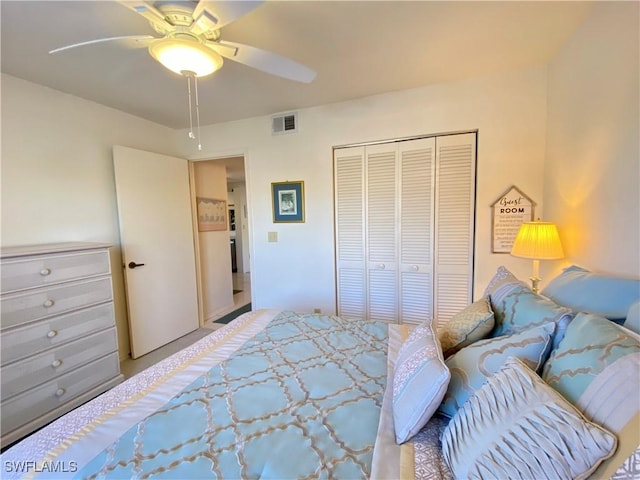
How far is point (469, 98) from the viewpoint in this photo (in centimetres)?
227

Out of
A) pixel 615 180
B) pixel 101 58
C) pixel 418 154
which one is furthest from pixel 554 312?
pixel 101 58

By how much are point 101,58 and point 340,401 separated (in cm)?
249

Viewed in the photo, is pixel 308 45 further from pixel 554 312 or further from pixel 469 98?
pixel 554 312

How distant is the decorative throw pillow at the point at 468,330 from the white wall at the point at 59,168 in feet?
9.62

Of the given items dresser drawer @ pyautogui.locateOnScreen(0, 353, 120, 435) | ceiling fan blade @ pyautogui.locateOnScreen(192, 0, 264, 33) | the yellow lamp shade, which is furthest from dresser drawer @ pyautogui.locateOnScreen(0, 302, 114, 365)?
the yellow lamp shade

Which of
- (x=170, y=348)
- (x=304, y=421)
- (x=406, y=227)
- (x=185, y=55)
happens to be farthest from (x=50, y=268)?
(x=406, y=227)

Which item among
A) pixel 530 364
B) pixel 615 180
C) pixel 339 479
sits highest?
pixel 615 180

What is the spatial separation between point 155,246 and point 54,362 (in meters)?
1.28

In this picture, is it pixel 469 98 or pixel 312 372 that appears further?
pixel 469 98

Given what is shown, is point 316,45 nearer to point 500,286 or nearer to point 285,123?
point 285,123

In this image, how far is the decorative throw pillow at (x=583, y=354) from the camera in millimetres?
686

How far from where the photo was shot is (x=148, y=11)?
1055mm

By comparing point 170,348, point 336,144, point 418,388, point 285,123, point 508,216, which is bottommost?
point 170,348

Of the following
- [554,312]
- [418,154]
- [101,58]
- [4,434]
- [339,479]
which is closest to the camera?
[339,479]
